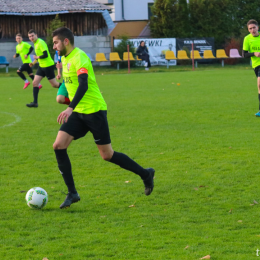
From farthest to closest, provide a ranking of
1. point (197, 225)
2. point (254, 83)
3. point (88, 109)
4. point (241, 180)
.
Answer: point (254, 83), point (241, 180), point (88, 109), point (197, 225)

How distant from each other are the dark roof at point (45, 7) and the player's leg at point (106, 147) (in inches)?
1183

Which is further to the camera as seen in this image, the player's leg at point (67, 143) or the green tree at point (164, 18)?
the green tree at point (164, 18)

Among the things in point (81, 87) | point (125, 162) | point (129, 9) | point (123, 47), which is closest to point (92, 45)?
point (123, 47)

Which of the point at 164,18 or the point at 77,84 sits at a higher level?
the point at 164,18

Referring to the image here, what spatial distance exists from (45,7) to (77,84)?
31108mm

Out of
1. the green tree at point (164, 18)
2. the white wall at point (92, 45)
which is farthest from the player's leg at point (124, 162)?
the green tree at point (164, 18)

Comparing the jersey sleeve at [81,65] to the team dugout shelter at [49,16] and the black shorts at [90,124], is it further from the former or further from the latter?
the team dugout shelter at [49,16]

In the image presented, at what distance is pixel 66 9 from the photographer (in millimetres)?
34344

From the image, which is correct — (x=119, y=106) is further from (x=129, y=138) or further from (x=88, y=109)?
(x=88, y=109)

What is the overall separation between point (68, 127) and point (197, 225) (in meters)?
1.74

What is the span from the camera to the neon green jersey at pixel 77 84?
529cm

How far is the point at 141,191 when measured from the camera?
611 centimetres

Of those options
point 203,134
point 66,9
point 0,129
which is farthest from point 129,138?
point 66,9

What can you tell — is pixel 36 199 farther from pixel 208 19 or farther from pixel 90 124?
pixel 208 19
